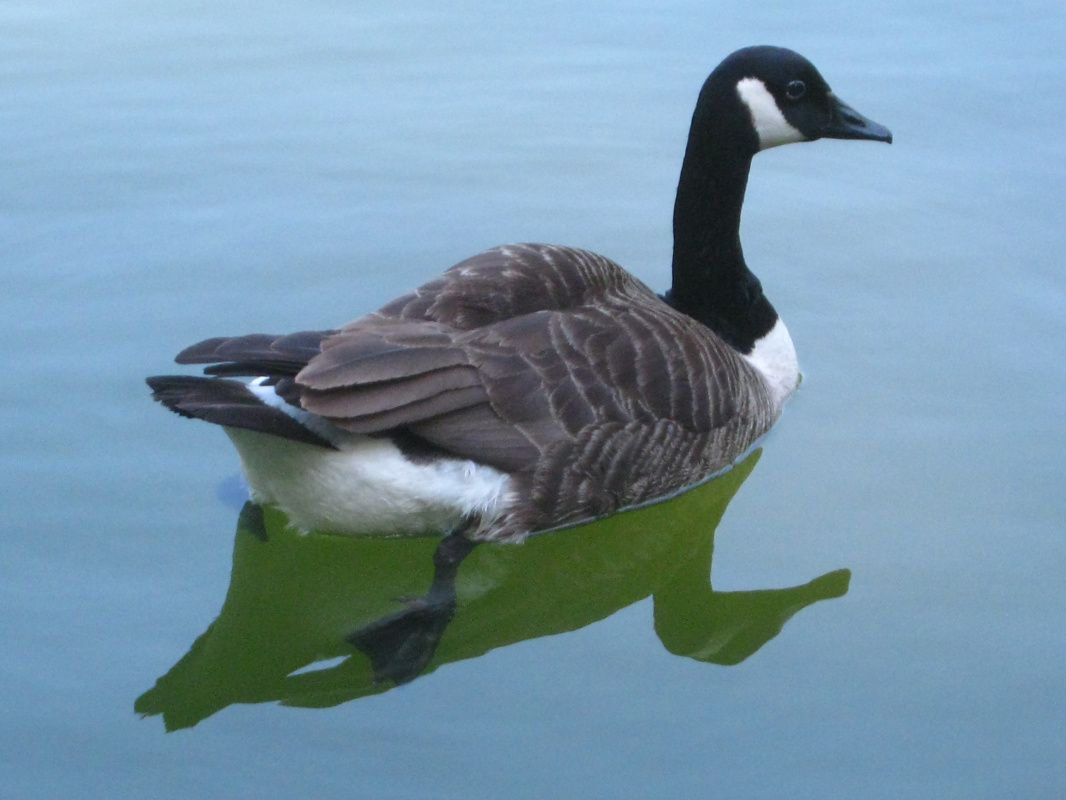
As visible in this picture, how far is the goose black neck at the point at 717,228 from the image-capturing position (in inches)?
198

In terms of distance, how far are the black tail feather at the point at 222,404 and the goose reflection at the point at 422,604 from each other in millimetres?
678

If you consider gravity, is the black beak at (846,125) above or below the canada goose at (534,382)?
above

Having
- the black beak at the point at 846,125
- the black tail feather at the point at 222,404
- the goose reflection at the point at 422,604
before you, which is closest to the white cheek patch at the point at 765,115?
the black beak at the point at 846,125

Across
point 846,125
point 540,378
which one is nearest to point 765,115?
point 846,125

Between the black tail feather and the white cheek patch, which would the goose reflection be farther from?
the white cheek patch

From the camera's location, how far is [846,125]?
5.21 m

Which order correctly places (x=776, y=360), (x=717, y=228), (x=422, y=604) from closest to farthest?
(x=422, y=604)
(x=717, y=228)
(x=776, y=360)

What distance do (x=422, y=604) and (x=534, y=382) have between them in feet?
2.53

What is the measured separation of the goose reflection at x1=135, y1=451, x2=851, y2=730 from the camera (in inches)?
154

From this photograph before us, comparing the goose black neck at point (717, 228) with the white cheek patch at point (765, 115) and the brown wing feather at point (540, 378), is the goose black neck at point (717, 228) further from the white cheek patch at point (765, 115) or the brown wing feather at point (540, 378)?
the brown wing feather at point (540, 378)

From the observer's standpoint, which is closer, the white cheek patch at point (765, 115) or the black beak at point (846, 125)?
the white cheek patch at point (765, 115)

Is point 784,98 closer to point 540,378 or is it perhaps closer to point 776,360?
point 776,360

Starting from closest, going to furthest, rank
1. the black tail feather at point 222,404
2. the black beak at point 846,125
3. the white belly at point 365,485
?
1. the black tail feather at point 222,404
2. the white belly at point 365,485
3. the black beak at point 846,125

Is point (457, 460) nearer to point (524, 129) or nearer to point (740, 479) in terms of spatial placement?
point (740, 479)
